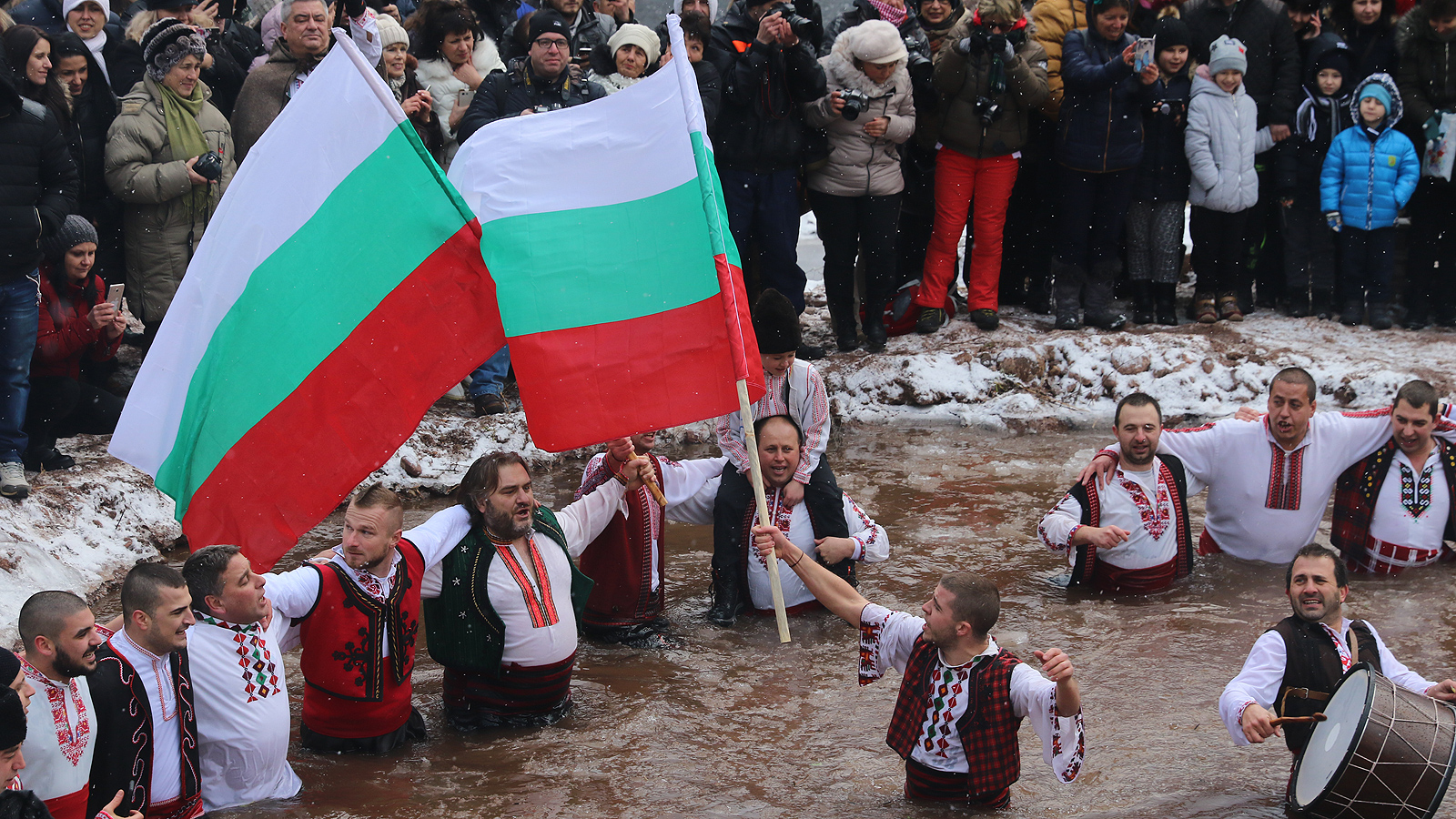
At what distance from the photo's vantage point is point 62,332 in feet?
26.5

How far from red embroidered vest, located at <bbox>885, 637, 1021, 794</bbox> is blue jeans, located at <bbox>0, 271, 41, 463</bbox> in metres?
5.28

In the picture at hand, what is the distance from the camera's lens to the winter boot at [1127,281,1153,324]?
11211mm

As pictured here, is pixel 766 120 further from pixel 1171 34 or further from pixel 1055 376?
pixel 1171 34

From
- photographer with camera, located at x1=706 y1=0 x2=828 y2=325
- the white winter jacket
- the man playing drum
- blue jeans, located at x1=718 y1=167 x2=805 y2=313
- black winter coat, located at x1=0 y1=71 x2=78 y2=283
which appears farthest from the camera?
the white winter jacket

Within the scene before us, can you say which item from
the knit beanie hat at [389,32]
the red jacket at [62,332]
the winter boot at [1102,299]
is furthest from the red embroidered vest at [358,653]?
the winter boot at [1102,299]

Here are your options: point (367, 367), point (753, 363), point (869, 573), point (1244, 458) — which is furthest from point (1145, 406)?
point (367, 367)

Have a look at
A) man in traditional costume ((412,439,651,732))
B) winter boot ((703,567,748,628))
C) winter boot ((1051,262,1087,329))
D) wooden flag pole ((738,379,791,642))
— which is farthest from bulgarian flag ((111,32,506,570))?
winter boot ((1051,262,1087,329))

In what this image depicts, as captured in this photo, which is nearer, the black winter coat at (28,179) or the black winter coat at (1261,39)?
the black winter coat at (28,179)

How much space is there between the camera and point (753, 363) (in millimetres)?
5273

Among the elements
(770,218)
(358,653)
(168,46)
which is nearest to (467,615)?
(358,653)

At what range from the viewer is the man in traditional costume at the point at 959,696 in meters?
4.60

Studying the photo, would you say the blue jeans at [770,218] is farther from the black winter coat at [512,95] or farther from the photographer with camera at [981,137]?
the black winter coat at [512,95]

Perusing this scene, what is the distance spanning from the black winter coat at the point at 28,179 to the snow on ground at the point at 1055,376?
8.19 ft

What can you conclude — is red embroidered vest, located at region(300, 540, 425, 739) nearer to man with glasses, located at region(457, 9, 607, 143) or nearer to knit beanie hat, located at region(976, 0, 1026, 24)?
man with glasses, located at region(457, 9, 607, 143)
